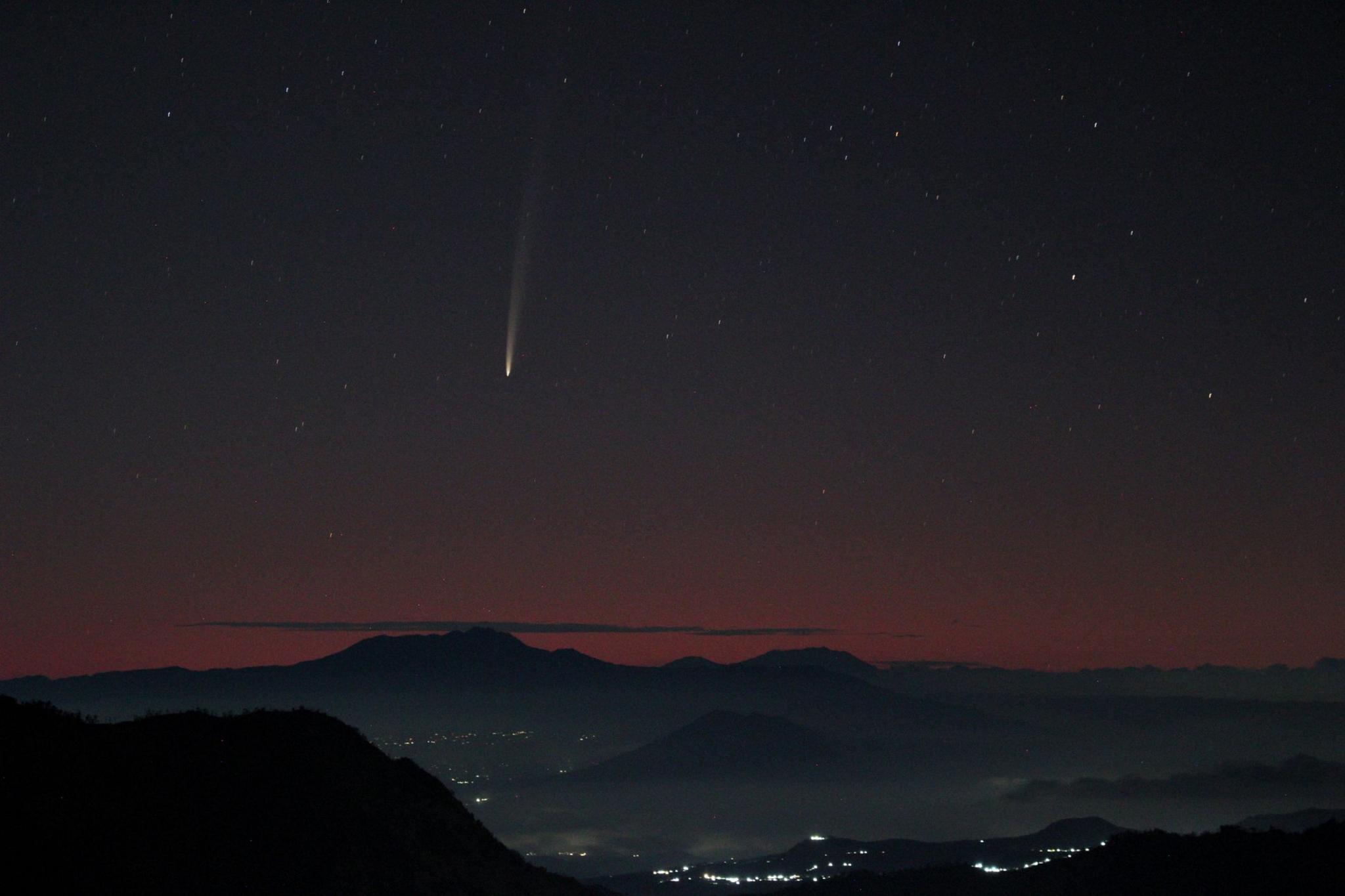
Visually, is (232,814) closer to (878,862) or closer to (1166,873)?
(1166,873)

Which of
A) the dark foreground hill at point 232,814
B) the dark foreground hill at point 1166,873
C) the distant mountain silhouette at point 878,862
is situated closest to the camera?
the dark foreground hill at point 232,814

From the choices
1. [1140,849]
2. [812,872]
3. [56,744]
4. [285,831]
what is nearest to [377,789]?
[285,831]

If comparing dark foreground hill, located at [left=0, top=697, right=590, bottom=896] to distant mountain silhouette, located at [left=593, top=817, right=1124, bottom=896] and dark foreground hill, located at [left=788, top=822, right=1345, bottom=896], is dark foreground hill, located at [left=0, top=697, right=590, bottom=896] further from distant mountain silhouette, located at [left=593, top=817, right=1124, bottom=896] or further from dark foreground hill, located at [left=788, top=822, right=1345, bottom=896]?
distant mountain silhouette, located at [left=593, top=817, right=1124, bottom=896]

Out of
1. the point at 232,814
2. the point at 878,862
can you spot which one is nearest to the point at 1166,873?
the point at 232,814

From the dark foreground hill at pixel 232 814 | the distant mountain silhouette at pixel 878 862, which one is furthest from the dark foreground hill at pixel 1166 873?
the distant mountain silhouette at pixel 878 862

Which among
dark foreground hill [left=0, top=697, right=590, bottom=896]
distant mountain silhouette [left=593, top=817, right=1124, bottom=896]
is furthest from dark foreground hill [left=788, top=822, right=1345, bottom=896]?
distant mountain silhouette [left=593, top=817, right=1124, bottom=896]

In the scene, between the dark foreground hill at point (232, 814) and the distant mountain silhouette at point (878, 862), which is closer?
the dark foreground hill at point (232, 814)

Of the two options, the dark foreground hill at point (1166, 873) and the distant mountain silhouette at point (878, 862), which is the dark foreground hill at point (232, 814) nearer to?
the dark foreground hill at point (1166, 873)
